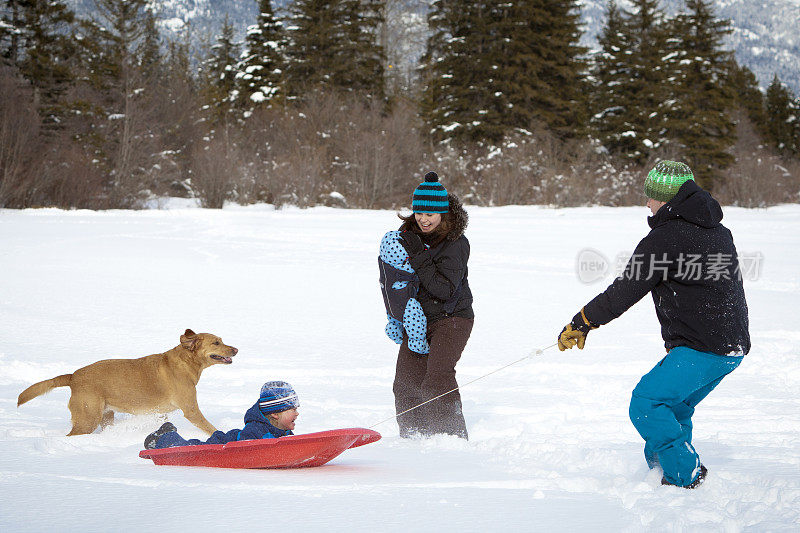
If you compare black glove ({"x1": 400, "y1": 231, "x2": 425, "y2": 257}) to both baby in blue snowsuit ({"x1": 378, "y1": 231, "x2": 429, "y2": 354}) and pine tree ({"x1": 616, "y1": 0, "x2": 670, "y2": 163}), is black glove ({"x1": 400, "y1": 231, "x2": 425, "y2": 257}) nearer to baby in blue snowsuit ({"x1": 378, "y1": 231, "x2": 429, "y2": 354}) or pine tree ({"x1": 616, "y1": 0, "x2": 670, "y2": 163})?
baby in blue snowsuit ({"x1": 378, "y1": 231, "x2": 429, "y2": 354})

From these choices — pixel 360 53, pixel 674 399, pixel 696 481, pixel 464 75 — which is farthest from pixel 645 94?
pixel 696 481

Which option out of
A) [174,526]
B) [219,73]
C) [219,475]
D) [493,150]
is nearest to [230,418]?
[219,475]

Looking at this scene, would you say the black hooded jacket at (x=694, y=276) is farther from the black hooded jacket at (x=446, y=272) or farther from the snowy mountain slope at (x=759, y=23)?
the snowy mountain slope at (x=759, y=23)

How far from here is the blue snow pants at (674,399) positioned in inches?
123

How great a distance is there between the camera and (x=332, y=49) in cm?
3884

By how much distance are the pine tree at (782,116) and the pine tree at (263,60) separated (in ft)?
120

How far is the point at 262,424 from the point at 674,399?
6.69 ft

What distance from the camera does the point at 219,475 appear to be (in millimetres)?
3180

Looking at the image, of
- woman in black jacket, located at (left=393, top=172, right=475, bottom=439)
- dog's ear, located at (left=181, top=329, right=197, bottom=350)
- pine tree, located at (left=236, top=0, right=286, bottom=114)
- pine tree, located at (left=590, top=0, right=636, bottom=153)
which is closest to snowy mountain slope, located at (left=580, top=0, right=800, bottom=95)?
pine tree, located at (left=590, top=0, right=636, bottom=153)

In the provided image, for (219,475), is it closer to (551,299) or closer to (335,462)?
(335,462)

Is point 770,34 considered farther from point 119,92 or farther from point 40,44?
point 40,44

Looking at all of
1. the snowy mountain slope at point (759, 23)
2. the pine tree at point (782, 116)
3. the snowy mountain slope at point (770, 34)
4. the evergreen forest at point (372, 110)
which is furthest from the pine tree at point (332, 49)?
the snowy mountain slope at point (770, 34)

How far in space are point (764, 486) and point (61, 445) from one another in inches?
136

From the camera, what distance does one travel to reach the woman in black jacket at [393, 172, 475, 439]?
412 centimetres
